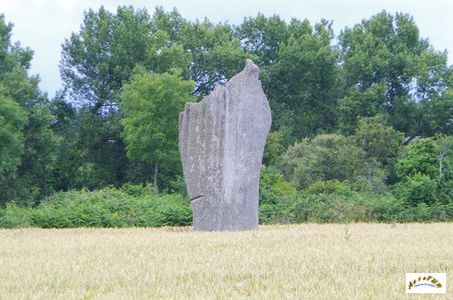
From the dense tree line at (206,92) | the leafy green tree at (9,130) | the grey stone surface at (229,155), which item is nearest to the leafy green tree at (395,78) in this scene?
the dense tree line at (206,92)

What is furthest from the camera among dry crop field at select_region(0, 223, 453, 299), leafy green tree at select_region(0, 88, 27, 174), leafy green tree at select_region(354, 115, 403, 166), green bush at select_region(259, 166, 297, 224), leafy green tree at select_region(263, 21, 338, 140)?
leafy green tree at select_region(263, 21, 338, 140)

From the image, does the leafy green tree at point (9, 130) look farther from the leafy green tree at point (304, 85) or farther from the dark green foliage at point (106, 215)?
the leafy green tree at point (304, 85)

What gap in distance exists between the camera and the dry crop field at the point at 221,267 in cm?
719

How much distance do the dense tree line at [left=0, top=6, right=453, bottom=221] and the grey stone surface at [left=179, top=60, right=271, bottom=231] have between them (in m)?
9.86

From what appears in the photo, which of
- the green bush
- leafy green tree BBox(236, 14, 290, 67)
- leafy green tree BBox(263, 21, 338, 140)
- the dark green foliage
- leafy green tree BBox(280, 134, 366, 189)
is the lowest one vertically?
the dark green foliage

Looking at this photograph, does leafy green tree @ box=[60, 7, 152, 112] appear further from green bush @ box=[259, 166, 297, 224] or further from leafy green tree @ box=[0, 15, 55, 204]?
green bush @ box=[259, 166, 297, 224]

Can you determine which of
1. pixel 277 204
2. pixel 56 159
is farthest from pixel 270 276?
pixel 56 159

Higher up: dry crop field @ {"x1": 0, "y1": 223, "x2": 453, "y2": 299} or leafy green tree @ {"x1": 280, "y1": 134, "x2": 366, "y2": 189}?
leafy green tree @ {"x1": 280, "y1": 134, "x2": 366, "y2": 189}

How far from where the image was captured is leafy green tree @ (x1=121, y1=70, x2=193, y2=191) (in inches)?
1480

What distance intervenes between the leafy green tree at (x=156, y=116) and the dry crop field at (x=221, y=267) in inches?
940

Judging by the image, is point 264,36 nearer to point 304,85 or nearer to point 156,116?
point 304,85

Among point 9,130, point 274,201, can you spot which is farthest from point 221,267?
point 9,130

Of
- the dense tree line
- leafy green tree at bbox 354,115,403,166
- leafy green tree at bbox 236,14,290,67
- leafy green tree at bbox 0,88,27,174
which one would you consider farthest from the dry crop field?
leafy green tree at bbox 236,14,290,67

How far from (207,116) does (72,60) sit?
29.0 m
